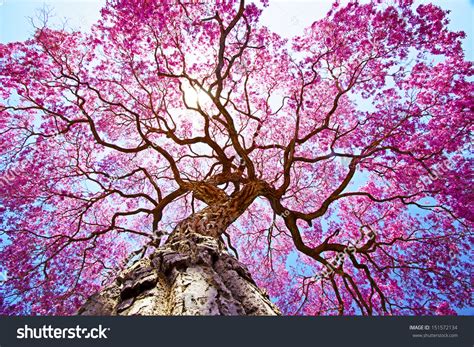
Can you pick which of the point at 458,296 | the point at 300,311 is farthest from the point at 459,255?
the point at 300,311

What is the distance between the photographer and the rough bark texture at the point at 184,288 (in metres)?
2.28

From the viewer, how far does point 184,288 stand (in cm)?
244

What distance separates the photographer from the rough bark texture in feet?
7.48

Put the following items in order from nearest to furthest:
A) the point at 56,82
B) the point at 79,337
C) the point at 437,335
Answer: the point at 79,337 < the point at 437,335 < the point at 56,82

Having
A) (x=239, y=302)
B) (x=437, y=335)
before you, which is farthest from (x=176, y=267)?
(x=437, y=335)

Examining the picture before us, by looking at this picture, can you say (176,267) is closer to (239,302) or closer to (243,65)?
(239,302)

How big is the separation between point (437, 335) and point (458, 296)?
4890 millimetres

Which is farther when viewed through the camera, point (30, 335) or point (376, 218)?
point (376, 218)

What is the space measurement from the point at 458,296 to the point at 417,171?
3.00m

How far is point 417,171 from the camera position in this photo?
22.5 feet

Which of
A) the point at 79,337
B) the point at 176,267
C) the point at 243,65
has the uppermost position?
the point at 243,65

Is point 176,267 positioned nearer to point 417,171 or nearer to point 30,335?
point 30,335

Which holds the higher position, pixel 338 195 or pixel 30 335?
pixel 338 195

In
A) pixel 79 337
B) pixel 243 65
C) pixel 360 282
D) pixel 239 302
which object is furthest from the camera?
pixel 360 282
